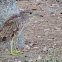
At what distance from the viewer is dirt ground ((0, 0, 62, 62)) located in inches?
219

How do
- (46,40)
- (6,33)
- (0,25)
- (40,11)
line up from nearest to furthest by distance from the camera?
(6,33) < (0,25) < (46,40) < (40,11)

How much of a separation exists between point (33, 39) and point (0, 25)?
153 centimetres

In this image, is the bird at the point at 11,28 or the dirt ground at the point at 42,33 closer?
the bird at the point at 11,28

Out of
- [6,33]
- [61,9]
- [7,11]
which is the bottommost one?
[61,9]

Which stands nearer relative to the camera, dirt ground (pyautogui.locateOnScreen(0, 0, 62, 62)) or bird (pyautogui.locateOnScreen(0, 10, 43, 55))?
bird (pyautogui.locateOnScreen(0, 10, 43, 55))

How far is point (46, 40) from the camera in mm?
6820

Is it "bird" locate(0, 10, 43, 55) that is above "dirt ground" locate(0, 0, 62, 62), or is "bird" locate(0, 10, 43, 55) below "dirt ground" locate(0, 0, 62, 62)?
above

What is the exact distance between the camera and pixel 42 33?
24.4 feet

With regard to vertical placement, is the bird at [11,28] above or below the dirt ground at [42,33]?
above

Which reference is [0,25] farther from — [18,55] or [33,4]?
[33,4]

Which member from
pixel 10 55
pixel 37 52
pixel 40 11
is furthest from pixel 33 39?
pixel 40 11

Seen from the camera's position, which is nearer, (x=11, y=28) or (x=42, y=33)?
(x=11, y=28)

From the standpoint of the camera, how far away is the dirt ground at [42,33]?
5566 millimetres

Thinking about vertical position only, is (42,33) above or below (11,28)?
below
